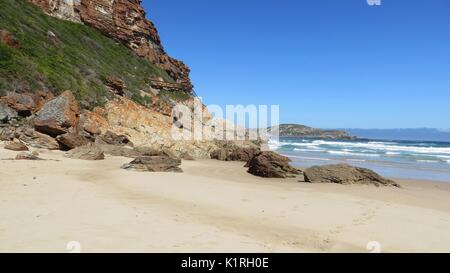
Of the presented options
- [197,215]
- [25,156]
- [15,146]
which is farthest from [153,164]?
[197,215]

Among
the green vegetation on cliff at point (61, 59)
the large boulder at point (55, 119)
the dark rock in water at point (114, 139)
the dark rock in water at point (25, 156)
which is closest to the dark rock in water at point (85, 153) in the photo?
the dark rock in water at point (25, 156)

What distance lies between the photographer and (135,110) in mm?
30281

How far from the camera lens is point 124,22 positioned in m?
48.9

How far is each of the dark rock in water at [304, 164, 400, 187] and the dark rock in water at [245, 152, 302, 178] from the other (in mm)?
1699

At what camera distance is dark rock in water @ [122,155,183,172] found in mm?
15091

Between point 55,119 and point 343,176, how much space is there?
Answer: 13.5m

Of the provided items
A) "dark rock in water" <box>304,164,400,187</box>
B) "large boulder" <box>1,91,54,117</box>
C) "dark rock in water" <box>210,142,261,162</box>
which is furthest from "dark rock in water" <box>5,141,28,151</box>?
"dark rock in water" <box>210,142,261,162</box>

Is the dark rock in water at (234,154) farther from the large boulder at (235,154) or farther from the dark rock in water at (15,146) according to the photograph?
the dark rock in water at (15,146)

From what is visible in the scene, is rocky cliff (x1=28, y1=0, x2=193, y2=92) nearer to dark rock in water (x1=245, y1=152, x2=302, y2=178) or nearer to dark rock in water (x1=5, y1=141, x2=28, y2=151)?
dark rock in water (x1=245, y1=152, x2=302, y2=178)

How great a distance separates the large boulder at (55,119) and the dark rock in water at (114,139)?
3.04 m

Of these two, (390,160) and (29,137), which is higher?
(29,137)

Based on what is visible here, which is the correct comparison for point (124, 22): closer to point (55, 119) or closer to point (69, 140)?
point (55, 119)

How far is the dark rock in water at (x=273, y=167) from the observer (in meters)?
16.7

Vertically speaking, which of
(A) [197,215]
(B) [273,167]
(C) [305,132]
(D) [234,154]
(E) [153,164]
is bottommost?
(A) [197,215]
